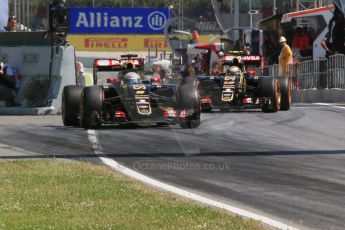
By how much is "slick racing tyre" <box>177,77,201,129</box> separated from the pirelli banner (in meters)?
50.1

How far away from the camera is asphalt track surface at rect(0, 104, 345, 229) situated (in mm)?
9281

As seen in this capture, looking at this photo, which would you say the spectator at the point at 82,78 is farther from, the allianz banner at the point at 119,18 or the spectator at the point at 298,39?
the allianz banner at the point at 119,18

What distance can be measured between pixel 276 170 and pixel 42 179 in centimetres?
270

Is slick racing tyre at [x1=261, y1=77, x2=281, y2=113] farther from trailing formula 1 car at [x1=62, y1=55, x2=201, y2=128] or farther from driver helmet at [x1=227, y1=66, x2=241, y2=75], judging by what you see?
trailing formula 1 car at [x1=62, y1=55, x2=201, y2=128]

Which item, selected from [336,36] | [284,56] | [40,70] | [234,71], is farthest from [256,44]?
[234,71]

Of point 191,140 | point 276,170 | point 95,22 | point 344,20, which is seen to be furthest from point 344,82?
point 95,22

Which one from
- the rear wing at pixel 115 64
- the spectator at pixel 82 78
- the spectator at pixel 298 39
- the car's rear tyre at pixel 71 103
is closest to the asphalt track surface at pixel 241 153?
the car's rear tyre at pixel 71 103

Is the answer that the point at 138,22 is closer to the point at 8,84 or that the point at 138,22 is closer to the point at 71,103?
the point at 8,84

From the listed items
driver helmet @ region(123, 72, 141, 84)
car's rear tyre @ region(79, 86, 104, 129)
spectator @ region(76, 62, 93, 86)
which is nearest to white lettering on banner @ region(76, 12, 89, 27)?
spectator @ region(76, 62, 93, 86)

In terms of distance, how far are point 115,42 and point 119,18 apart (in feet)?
73.4

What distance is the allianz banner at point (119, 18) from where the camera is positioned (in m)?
47.8

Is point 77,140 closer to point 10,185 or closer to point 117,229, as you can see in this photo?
point 10,185

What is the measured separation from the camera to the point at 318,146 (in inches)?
574

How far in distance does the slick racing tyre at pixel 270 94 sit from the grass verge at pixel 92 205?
949 centimetres
